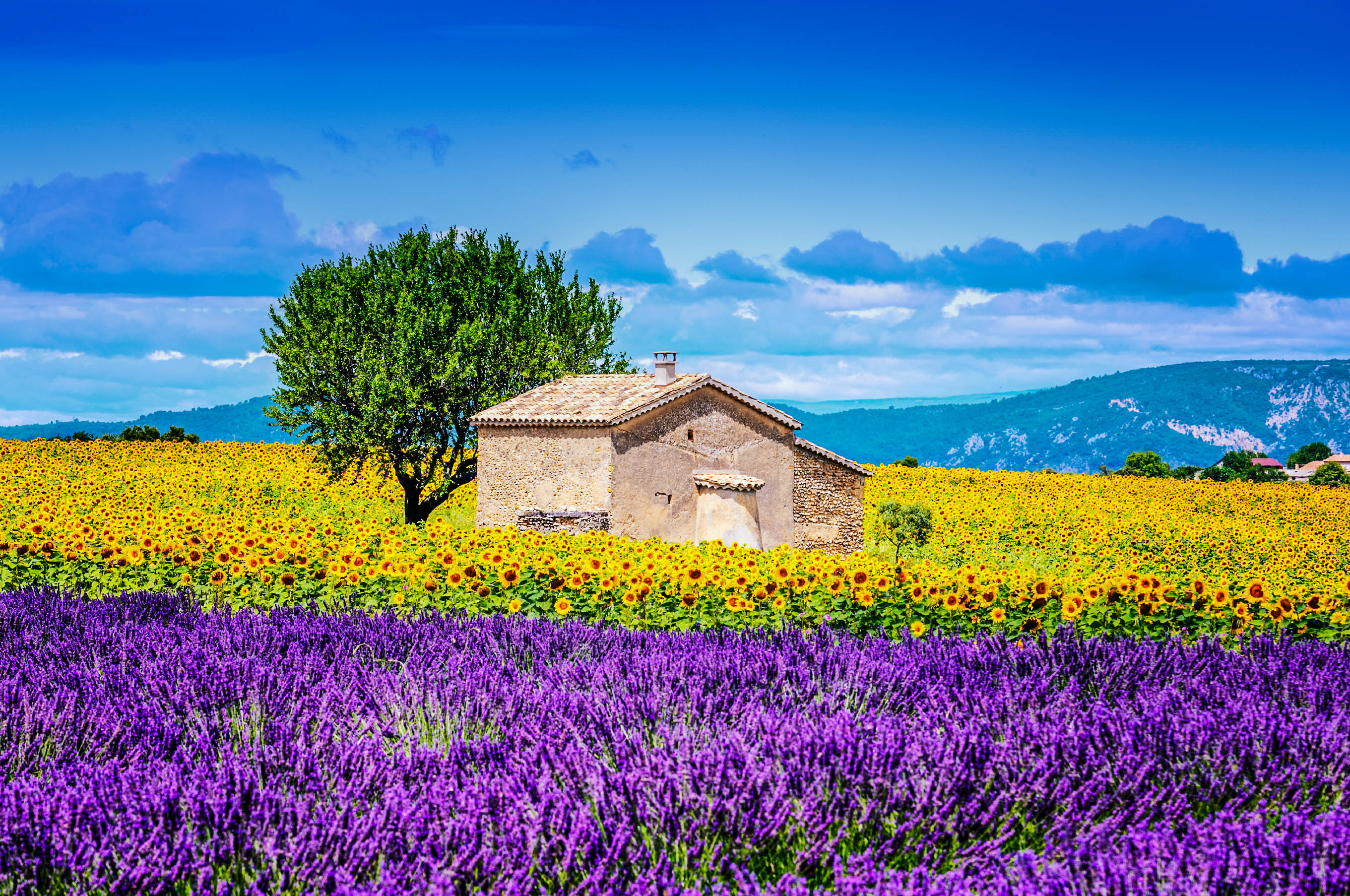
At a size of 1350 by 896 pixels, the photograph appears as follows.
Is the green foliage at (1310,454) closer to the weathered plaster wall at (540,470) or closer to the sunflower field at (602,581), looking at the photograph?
the weathered plaster wall at (540,470)

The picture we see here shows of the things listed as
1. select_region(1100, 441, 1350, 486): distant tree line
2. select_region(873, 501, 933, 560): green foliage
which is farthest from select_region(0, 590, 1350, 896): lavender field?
select_region(1100, 441, 1350, 486): distant tree line

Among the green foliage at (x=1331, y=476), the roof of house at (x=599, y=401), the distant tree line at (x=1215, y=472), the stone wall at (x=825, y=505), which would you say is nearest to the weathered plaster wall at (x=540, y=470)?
the roof of house at (x=599, y=401)

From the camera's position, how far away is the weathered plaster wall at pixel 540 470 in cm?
1700

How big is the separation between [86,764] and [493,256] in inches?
931

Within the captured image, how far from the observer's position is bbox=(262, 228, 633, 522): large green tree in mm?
20766

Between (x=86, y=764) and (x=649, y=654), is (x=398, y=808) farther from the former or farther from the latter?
(x=649, y=654)

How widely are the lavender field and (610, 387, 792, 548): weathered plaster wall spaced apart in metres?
12.1

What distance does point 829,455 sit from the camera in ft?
67.8

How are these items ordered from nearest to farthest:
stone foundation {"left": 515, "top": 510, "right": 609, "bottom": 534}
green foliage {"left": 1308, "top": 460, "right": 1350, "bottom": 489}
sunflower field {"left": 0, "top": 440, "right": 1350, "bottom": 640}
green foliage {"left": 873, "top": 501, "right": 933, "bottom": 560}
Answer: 1. sunflower field {"left": 0, "top": 440, "right": 1350, "bottom": 640}
2. stone foundation {"left": 515, "top": 510, "right": 609, "bottom": 534}
3. green foliage {"left": 873, "top": 501, "right": 933, "bottom": 560}
4. green foliage {"left": 1308, "top": 460, "right": 1350, "bottom": 489}

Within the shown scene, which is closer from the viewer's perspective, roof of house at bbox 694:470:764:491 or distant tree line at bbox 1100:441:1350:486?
roof of house at bbox 694:470:764:491

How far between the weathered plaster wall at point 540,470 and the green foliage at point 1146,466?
2939 cm

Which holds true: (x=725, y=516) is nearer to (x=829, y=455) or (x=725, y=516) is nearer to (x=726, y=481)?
(x=726, y=481)

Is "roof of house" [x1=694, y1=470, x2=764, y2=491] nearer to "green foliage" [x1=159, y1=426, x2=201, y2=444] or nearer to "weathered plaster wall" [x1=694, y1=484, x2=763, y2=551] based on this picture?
"weathered plaster wall" [x1=694, y1=484, x2=763, y2=551]

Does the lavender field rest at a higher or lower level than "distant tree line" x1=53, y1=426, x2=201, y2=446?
lower
